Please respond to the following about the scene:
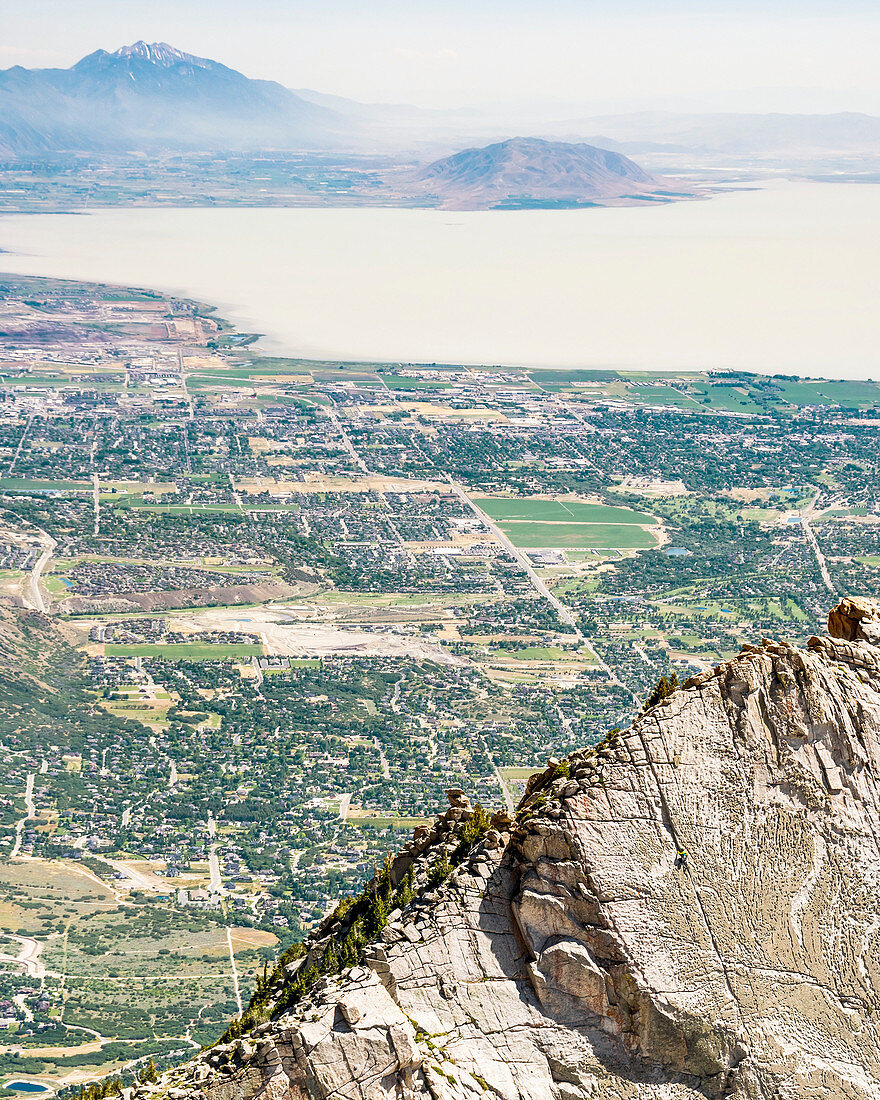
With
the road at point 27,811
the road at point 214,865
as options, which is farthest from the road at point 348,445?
the road at point 214,865

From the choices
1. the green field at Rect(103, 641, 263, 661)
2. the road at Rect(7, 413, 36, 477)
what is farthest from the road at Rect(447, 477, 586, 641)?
the road at Rect(7, 413, 36, 477)

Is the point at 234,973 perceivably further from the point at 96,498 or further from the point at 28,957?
the point at 96,498

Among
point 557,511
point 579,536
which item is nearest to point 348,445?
point 557,511

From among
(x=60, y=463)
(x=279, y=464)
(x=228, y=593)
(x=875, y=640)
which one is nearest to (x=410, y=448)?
(x=279, y=464)

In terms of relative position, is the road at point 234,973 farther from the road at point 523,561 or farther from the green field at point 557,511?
the green field at point 557,511

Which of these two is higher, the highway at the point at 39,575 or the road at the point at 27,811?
the highway at the point at 39,575
